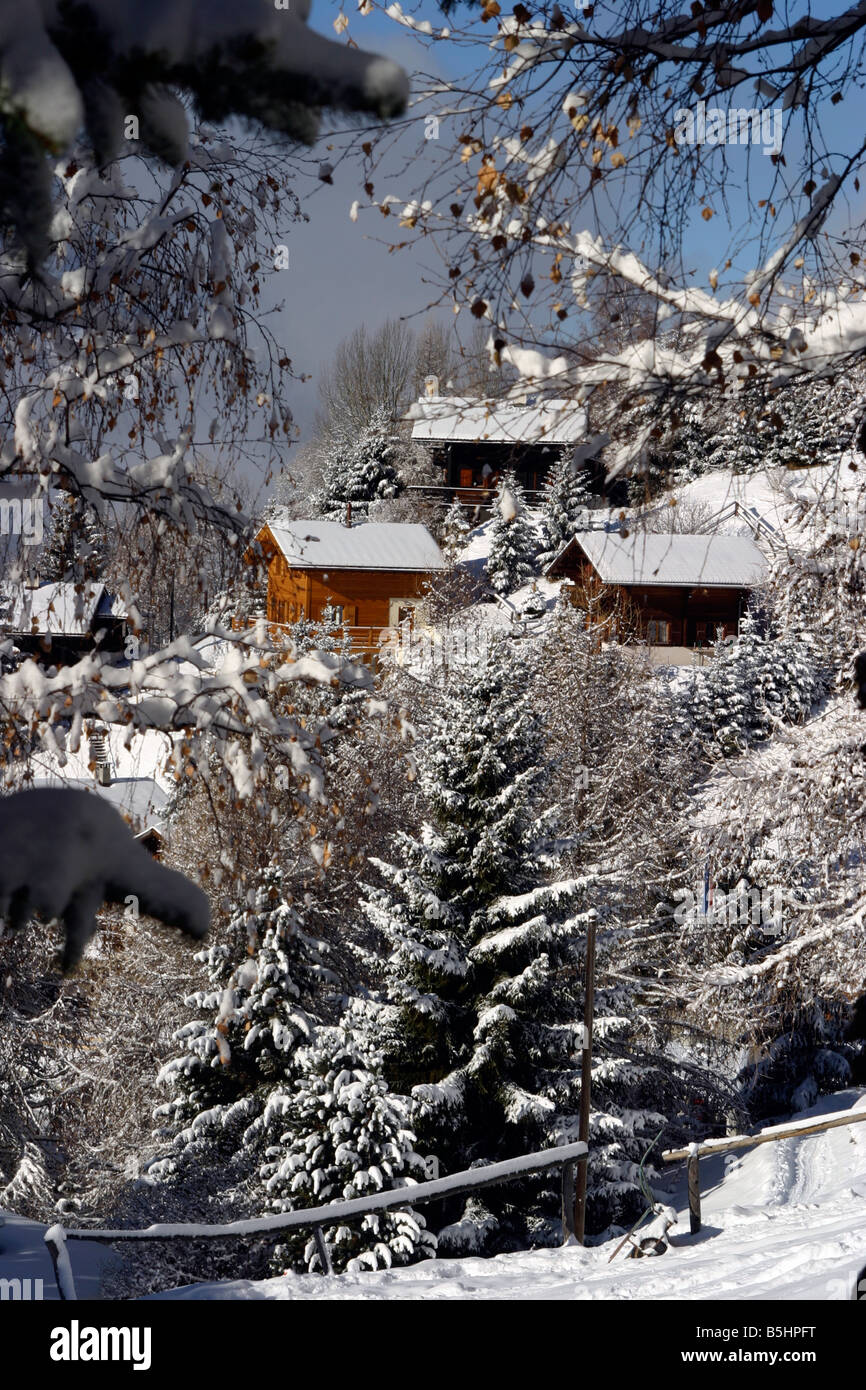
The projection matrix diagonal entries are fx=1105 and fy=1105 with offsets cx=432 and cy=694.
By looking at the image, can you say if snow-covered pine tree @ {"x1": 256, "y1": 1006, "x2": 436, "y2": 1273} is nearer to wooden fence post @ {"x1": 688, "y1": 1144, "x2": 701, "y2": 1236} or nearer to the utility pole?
Result: the utility pole

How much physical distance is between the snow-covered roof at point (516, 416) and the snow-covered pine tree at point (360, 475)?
4663 centimetres

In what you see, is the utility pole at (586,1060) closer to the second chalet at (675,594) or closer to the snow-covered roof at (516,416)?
the snow-covered roof at (516,416)

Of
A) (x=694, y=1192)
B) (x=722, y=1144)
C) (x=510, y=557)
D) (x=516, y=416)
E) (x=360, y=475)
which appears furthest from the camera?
(x=360, y=475)

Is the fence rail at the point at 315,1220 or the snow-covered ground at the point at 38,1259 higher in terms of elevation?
the fence rail at the point at 315,1220

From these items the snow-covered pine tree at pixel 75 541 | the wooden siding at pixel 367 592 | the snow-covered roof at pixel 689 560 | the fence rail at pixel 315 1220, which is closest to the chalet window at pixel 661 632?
the snow-covered roof at pixel 689 560

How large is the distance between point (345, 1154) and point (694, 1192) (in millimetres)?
3291

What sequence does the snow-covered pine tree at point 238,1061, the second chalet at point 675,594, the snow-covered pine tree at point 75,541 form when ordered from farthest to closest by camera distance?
the second chalet at point 675,594
the snow-covered pine tree at point 238,1061
the snow-covered pine tree at point 75,541

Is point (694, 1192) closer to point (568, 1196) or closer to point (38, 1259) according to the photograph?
point (568, 1196)

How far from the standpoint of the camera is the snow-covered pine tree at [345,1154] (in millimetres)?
10297

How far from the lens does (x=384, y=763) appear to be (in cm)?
2159

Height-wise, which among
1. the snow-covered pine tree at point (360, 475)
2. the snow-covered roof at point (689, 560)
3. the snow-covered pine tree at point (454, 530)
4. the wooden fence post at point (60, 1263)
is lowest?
the wooden fence post at point (60, 1263)

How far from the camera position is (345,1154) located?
10.5 metres

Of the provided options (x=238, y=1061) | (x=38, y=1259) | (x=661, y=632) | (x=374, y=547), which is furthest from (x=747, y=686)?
(x=38, y=1259)
